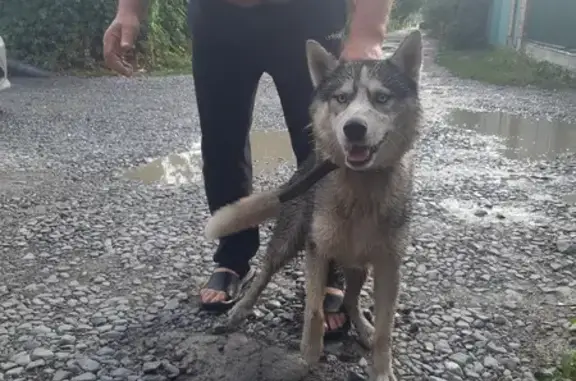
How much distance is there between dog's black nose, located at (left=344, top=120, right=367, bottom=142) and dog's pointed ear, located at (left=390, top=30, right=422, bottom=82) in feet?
1.23

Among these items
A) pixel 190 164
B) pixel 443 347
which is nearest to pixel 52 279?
pixel 443 347

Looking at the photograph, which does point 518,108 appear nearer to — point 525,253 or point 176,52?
point 525,253

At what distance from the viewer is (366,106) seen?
2371 millimetres

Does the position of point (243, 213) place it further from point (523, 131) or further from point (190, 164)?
point (523, 131)

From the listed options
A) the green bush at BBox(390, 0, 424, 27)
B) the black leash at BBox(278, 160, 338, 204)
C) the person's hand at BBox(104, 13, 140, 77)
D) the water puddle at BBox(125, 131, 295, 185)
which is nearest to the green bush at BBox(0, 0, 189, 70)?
the water puddle at BBox(125, 131, 295, 185)

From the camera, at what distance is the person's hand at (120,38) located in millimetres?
3010

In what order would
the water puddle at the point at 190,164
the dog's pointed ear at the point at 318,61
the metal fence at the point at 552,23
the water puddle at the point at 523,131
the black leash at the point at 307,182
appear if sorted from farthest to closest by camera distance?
the metal fence at the point at 552,23 → the water puddle at the point at 523,131 → the water puddle at the point at 190,164 → the black leash at the point at 307,182 → the dog's pointed ear at the point at 318,61

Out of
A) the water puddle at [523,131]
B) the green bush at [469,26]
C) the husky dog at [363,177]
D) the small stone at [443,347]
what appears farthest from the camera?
the green bush at [469,26]

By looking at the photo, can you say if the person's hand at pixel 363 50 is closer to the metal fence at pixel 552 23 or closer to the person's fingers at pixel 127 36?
the person's fingers at pixel 127 36

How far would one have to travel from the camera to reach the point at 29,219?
14.9ft

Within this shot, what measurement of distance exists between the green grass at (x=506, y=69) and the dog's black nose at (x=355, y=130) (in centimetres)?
1087

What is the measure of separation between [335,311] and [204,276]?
92cm

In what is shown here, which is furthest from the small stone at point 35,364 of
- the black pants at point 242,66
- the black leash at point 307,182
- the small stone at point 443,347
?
the small stone at point 443,347

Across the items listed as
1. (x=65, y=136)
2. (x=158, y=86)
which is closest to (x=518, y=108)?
(x=158, y=86)
